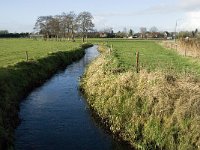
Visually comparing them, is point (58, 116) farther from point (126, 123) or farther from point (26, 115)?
point (126, 123)

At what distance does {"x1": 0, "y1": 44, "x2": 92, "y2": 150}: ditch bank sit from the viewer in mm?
19636

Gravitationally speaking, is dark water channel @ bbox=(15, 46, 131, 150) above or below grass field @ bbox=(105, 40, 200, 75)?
below

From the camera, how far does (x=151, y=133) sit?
17750 mm

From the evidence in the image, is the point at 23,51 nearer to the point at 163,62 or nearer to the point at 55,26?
the point at 163,62

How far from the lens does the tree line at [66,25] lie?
130 metres

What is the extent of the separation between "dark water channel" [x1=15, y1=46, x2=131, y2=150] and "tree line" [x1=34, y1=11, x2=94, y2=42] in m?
96.2

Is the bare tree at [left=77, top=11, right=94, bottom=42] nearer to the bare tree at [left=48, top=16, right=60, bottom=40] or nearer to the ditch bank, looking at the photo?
the bare tree at [left=48, top=16, right=60, bottom=40]

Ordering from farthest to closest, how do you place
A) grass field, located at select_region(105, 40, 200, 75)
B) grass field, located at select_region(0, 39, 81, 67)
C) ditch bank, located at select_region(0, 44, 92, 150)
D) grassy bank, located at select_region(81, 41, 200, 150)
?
grass field, located at select_region(0, 39, 81, 67)
grass field, located at select_region(105, 40, 200, 75)
ditch bank, located at select_region(0, 44, 92, 150)
grassy bank, located at select_region(81, 41, 200, 150)

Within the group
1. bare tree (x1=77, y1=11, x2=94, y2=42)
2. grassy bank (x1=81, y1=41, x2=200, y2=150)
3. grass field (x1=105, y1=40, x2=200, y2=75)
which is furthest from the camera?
bare tree (x1=77, y1=11, x2=94, y2=42)

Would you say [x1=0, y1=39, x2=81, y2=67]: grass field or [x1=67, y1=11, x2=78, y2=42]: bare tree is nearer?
[x1=0, y1=39, x2=81, y2=67]: grass field

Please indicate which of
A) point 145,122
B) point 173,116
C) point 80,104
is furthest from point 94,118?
point 173,116

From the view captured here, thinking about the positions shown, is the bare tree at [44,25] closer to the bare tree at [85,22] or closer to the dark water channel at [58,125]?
the bare tree at [85,22]

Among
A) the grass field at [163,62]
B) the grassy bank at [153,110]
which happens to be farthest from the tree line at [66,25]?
the grassy bank at [153,110]

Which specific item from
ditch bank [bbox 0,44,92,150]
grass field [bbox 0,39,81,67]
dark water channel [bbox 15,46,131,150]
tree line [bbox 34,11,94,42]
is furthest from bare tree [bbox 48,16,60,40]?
dark water channel [bbox 15,46,131,150]
